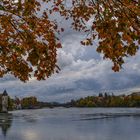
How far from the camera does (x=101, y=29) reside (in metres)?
13.4

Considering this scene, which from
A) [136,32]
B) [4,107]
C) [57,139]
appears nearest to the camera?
[136,32]

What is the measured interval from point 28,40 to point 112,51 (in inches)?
132

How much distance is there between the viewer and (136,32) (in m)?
12.7

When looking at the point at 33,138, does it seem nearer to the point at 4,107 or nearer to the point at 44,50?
the point at 44,50

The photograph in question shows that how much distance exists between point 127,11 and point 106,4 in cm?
73

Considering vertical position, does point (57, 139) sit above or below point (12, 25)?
below

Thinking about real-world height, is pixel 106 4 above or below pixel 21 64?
above

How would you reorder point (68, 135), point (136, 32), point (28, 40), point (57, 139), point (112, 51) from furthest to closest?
point (68, 135) < point (57, 139) < point (28, 40) < point (112, 51) < point (136, 32)

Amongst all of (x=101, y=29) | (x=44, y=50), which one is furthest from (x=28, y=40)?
(x=101, y=29)

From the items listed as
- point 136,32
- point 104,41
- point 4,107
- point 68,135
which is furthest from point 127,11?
point 4,107

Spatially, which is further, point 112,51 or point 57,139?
point 57,139

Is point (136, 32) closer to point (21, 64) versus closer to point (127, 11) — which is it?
point (127, 11)

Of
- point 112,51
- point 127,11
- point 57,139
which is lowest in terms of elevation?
point 57,139

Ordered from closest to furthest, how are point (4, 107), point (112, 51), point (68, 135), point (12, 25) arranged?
point (112, 51) < point (12, 25) < point (68, 135) < point (4, 107)
